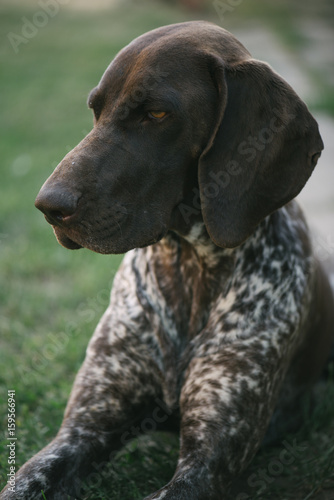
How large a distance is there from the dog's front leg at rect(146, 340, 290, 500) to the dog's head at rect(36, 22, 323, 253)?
1.74 ft

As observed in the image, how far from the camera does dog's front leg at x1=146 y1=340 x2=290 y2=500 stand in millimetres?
2521

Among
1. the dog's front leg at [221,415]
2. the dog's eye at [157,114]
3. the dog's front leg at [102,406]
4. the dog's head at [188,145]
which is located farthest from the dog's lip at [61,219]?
the dog's front leg at [221,415]

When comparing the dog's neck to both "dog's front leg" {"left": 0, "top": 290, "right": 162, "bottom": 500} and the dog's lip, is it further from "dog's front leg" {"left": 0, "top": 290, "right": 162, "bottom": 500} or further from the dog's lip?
the dog's lip

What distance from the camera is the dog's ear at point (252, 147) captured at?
2.59 metres

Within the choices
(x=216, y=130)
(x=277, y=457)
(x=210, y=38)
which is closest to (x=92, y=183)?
(x=216, y=130)

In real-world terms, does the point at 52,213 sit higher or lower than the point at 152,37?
lower

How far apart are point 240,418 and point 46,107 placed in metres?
8.72

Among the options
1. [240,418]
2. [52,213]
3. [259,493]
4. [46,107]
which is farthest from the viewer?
[46,107]

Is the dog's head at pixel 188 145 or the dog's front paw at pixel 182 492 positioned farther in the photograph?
the dog's head at pixel 188 145

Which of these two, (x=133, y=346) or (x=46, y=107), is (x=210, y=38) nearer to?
(x=133, y=346)

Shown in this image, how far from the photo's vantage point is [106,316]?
126 inches

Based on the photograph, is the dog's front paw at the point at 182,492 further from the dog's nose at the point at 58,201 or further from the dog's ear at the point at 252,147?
the dog's nose at the point at 58,201

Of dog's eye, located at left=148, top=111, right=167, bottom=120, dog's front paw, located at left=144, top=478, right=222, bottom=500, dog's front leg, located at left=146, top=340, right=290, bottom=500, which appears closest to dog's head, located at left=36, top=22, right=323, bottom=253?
dog's eye, located at left=148, top=111, right=167, bottom=120

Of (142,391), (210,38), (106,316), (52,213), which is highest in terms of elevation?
(210,38)
